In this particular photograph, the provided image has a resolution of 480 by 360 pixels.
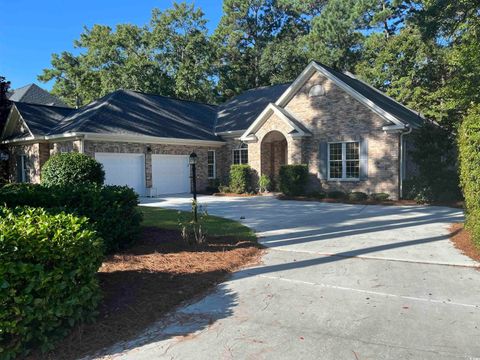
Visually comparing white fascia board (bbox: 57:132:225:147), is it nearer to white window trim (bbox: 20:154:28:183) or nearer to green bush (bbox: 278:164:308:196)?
white window trim (bbox: 20:154:28:183)

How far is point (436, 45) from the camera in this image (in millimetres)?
24938

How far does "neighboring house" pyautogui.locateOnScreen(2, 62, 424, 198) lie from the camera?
1791 centimetres

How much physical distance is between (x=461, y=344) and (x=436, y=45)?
84.2 ft

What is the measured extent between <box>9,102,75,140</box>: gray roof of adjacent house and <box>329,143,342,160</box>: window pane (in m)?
15.1

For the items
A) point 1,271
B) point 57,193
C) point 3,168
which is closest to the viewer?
point 1,271

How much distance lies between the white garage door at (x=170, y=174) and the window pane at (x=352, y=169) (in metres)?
9.14

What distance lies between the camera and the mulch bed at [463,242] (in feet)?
23.7

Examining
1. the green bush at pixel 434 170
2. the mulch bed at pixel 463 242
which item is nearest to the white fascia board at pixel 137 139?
the green bush at pixel 434 170

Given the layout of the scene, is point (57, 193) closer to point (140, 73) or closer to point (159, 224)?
point (159, 224)

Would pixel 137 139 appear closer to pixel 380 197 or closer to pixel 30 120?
pixel 30 120

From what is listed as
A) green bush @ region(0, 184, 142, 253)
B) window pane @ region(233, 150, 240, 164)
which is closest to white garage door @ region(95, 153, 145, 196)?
window pane @ region(233, 150, 240, 164)

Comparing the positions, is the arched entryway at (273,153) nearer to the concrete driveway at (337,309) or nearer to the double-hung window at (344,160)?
the double-hung window at (344,160)

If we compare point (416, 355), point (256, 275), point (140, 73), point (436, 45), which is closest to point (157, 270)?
point (256, 275)

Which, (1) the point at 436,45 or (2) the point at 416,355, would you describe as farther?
(1) the point at 436,45
